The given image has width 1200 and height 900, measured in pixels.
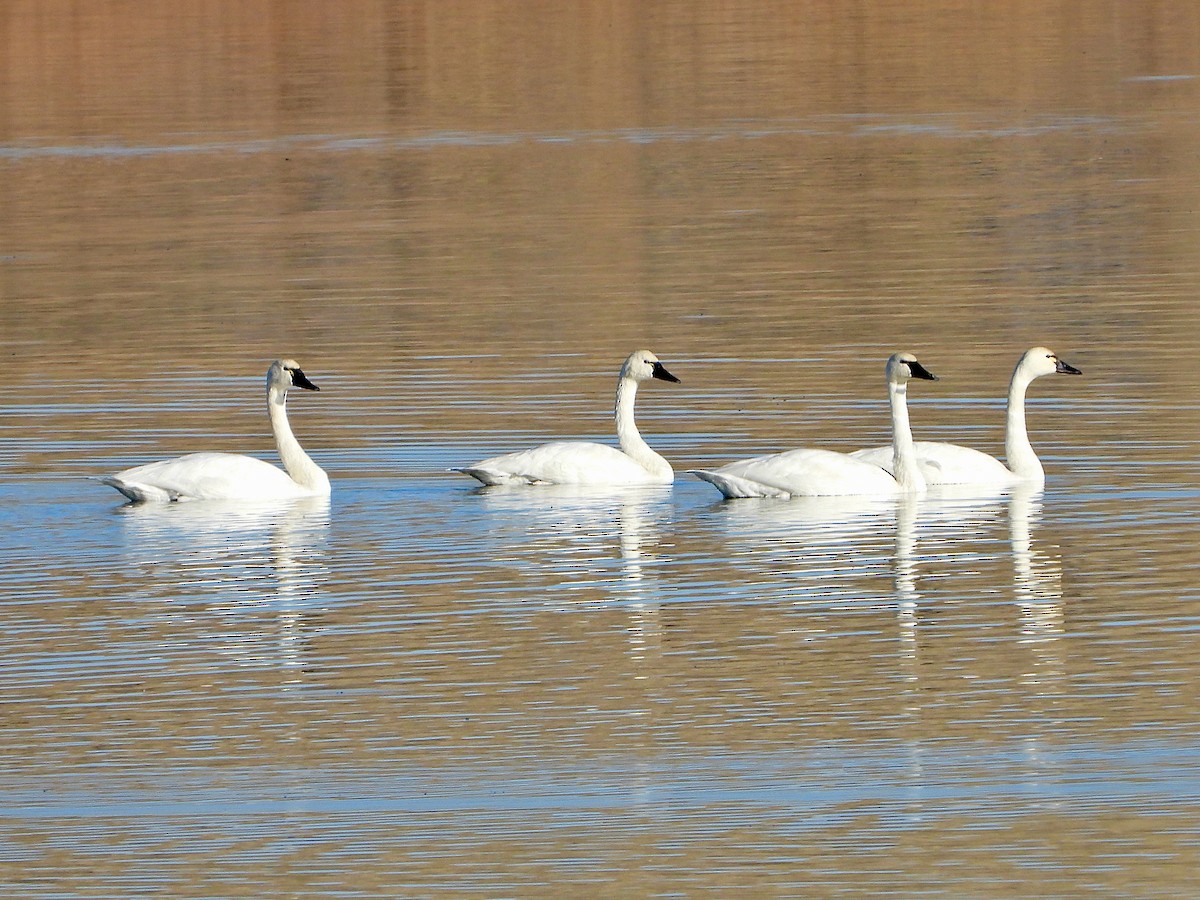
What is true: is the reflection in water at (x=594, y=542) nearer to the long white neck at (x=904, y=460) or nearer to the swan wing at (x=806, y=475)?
the swan wing at (x=806, y=475)

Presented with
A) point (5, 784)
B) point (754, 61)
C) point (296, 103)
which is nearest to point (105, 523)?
point (5, 784)

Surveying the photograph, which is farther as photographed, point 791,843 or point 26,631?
point 26,631

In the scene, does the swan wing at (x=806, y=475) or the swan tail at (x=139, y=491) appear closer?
the swan wing at (x=806, y=475)

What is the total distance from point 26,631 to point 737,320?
1071 cm

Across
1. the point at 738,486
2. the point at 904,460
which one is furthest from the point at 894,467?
the point at 738,486

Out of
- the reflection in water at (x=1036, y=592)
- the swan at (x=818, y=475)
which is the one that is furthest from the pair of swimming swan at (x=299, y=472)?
the reflection in water at (x=1036, y=592)

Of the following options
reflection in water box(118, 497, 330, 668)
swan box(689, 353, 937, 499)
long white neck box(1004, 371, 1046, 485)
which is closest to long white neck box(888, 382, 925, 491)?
swan box(689, 353, 937, 499)

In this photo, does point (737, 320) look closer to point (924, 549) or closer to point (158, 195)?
point (924, 549)

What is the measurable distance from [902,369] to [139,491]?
4615 mm

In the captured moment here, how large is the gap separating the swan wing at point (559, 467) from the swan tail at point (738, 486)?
22.8 inches

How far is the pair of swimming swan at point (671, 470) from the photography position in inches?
610

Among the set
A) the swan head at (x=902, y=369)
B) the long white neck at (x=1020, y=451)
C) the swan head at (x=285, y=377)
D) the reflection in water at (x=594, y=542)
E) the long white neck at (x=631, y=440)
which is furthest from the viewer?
the swan head at (x=285, y=377)

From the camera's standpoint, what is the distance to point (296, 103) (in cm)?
4359

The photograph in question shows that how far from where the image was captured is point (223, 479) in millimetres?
15734
